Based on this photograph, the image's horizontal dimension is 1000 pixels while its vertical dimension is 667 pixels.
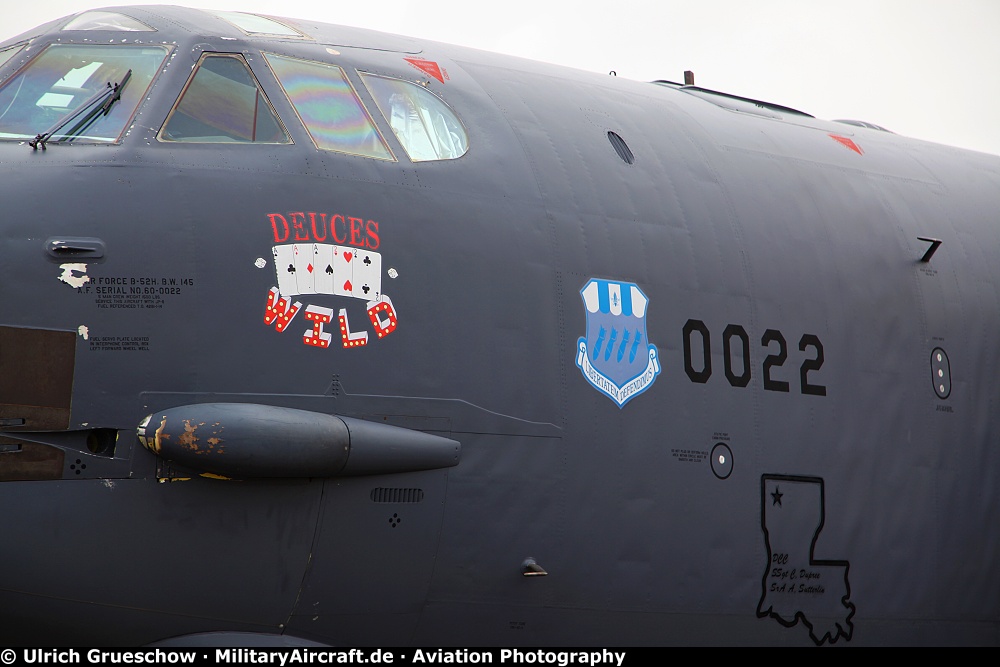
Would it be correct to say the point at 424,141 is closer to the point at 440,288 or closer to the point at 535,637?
the point at 440,288

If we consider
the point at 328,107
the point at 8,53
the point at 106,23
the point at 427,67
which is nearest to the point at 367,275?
the point at 328,107

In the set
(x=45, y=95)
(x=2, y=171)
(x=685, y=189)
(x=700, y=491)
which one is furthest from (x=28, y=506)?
(x=685, y=189)

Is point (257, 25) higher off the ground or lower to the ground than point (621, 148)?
higher

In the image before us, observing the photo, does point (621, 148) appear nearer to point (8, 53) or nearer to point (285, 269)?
point (285, 269)

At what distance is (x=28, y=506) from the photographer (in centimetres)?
559

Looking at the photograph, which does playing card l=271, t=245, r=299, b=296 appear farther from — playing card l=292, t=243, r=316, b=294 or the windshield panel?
the windshield panel

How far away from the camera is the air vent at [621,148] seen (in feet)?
26.4

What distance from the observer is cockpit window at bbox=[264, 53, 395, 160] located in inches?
265

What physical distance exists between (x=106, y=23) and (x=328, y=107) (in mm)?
1558

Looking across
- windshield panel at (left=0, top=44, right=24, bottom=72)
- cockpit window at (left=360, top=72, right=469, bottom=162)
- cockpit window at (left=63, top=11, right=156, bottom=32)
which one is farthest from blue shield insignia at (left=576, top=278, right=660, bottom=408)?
windshield panel at (left=0, top=44, right=24, bottom=72)

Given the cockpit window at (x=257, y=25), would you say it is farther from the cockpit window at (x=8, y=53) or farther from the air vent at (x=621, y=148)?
the air vent at (x=621, y=148)

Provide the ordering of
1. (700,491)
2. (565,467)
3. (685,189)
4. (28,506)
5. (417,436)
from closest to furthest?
(28,506) < (417,436) < (565,467) < (700,491) < (685,189)

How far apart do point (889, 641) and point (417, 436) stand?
427 centimetres

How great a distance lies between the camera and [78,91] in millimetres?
6621
